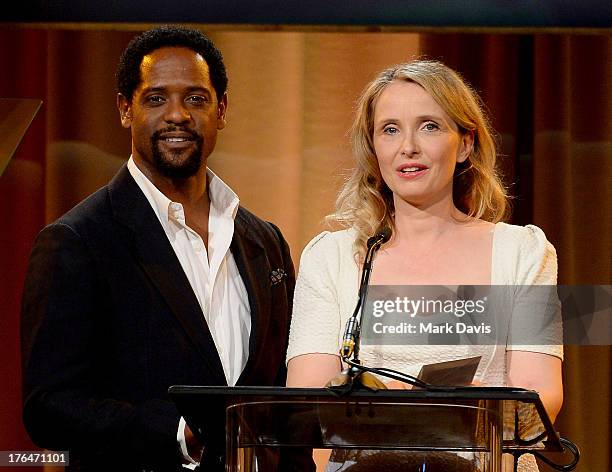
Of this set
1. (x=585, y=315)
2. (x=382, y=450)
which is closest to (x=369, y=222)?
(x=382, y=450)

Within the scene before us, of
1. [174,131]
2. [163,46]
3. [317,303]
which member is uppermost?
[163,46]

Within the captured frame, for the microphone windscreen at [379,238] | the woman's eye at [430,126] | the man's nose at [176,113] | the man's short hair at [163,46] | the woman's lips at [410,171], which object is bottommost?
the microphone windscreen at [379,238]

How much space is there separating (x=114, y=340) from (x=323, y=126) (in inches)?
42.1

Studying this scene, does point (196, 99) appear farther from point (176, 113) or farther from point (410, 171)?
point (410, 171)

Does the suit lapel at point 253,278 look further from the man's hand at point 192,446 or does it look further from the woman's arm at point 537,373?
the woman's arm at point 537,373

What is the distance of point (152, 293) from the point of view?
101 inches

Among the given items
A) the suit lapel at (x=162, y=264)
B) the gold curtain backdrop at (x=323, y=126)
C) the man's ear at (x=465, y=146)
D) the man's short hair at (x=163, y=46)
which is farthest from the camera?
the gold curtain backdrop at (x=323, y=126)

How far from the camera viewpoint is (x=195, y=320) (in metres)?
2.57

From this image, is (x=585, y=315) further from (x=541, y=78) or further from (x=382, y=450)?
(x=382, y=450)

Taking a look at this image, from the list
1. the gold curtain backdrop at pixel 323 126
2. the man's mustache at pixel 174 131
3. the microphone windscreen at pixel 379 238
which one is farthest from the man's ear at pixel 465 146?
the gold curtain backdrop at pixel 323 126

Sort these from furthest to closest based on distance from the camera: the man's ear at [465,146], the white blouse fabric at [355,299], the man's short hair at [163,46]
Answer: the man's short hair at [163,46], the man's ear at [465,146], the white blouse fabric at [355,299]

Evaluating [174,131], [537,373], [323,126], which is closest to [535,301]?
[537,373]

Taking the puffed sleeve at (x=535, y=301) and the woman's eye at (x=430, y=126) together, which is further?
the woman's eye at (x=430, y=126)

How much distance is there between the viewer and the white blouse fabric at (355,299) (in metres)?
2.23
